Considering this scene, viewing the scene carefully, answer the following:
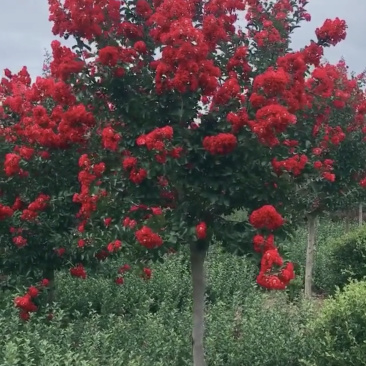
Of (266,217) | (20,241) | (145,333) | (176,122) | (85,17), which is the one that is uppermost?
(85,17)

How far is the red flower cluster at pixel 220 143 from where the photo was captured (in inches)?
154

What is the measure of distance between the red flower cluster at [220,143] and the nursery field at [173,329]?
90 centimetres

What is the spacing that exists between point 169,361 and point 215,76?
305cm

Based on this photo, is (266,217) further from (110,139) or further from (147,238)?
(110,139)

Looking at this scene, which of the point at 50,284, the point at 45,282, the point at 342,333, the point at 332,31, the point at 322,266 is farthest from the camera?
the point at 322,266

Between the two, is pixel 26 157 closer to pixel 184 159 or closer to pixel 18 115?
pixel 18 115

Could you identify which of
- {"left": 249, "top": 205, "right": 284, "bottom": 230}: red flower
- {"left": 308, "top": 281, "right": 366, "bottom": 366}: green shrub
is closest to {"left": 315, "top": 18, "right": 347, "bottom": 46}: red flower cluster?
{"left": 249, "top": 205, "right": 284, "bottom": 230}: red flower

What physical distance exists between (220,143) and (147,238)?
833 mm

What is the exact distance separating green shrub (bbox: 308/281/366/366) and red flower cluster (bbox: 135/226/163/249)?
84.2 inches

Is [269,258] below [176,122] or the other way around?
below

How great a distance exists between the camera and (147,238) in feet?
12.7

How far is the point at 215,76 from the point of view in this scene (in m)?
4.06

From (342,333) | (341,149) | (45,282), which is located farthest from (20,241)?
(341,149)

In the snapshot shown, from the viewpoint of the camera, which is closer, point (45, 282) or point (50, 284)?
point (45, 282)
